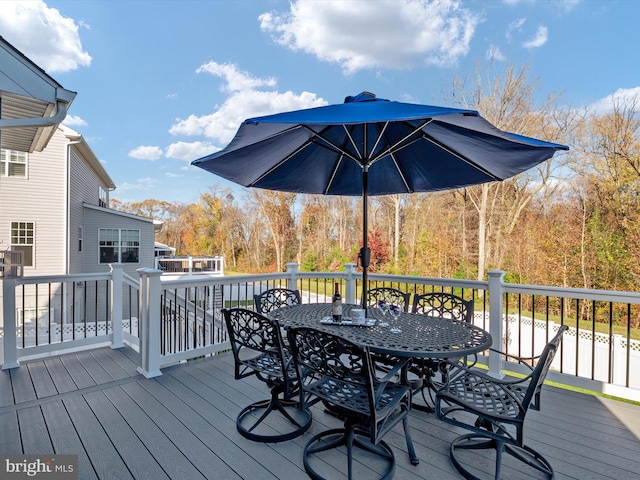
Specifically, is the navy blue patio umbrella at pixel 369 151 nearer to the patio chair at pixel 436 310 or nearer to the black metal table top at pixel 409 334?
the black metal table top at pixel 409 334

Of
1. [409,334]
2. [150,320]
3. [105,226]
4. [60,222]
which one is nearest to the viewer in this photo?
[409,334]

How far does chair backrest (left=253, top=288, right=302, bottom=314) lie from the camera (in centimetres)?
369

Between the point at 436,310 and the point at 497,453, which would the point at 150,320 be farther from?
the point at 497,453

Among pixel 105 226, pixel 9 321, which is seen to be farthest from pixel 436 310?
pixel 105 226

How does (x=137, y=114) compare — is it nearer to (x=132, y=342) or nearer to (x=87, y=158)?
(x=87, y=158)

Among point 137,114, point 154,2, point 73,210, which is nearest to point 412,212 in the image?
point 154,2

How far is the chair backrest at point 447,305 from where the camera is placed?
3234 mm

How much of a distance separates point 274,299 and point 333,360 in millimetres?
2091

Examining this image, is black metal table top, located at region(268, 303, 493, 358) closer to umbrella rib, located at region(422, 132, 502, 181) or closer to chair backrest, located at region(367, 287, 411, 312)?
chair backrest, located at region(367, 287, 411, 312)

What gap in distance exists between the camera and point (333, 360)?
183 centimetres

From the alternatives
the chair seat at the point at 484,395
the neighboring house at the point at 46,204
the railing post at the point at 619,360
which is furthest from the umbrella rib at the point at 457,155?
the neighboring house at the point at 46,204

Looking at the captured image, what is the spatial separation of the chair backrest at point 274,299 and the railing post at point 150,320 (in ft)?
3.40

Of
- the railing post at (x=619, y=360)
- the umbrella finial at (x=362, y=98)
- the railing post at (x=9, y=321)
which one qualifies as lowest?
the railing post at (x=619, y=360)

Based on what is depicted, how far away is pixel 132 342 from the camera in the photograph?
4824mm
